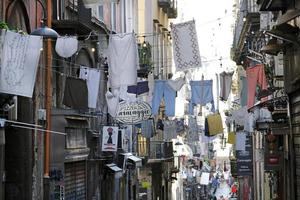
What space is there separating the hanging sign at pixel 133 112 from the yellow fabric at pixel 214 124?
682 centimetres

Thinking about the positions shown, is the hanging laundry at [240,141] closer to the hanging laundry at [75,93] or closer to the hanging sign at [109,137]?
the hanging sign at [109,137]

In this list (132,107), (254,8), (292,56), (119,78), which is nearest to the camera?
(292,56)

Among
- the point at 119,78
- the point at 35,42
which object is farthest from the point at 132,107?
the point at 35,42

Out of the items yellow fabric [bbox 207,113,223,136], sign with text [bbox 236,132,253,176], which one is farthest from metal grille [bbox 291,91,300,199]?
sign with text [bbox 236,132,253,176]

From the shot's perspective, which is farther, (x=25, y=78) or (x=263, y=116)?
(x=263, y=116)

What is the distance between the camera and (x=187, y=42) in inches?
680

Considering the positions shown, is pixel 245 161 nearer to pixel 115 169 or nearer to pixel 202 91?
pixel 115 169

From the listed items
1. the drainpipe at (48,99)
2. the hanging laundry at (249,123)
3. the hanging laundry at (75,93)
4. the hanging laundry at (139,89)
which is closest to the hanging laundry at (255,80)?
the hanging laundry at (139,89)

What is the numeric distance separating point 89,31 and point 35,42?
7.74 meters

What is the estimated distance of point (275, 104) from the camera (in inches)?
764

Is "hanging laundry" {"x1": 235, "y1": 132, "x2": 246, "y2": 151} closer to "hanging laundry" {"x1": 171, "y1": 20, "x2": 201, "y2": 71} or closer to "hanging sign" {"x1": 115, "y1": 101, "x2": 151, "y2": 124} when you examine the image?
"hanging sign" {"x1": 115, "y1": 101, "x2": 151, "y2": 124}

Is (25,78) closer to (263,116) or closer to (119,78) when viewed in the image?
(119,78)

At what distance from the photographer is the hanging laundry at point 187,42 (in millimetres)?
17250

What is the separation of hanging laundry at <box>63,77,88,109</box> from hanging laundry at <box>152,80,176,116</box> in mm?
4674
